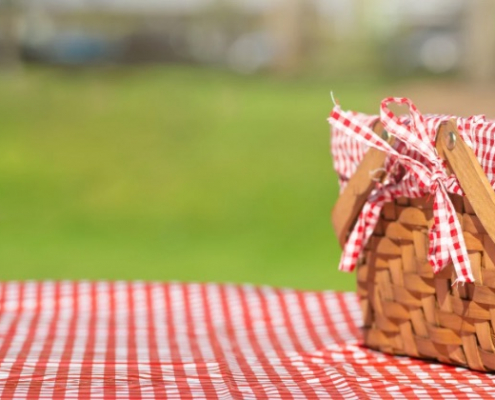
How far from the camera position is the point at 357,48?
181 inches

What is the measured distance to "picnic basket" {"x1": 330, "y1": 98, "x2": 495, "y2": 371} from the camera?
2.59 ft

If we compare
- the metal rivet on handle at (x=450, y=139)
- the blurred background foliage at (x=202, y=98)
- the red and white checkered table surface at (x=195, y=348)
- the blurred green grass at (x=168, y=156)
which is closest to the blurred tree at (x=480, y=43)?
the blurred background foliage at (x=202, y=98)

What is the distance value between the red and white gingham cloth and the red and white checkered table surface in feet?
0.33

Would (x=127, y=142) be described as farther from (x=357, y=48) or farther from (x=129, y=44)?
(x=357, y=48)

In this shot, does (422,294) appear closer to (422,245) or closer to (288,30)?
(422,245)

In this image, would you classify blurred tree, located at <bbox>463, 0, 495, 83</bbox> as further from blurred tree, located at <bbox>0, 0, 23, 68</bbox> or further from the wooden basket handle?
the wooden basket handle

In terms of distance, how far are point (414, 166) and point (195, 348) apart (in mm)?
283

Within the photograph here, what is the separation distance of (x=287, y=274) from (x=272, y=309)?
2500 millimetres

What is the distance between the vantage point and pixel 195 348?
944 mm

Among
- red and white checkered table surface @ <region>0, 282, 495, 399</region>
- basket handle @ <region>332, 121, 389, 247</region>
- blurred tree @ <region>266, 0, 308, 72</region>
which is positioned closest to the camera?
red and white checkered table surface @ <region>0, 282, 495, 399</region>

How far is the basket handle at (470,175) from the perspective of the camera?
0.76 metres

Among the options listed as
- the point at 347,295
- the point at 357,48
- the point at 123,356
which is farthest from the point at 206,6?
the point at 123,356

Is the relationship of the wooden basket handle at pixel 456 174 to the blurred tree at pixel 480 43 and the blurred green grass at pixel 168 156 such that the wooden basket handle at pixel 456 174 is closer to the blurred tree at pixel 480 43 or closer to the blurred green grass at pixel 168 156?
the blurred green grass at pixel 168 156

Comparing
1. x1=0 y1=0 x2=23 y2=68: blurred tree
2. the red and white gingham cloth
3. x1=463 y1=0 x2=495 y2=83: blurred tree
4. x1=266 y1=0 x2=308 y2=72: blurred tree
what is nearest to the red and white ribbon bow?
the red and white gingham cloth
